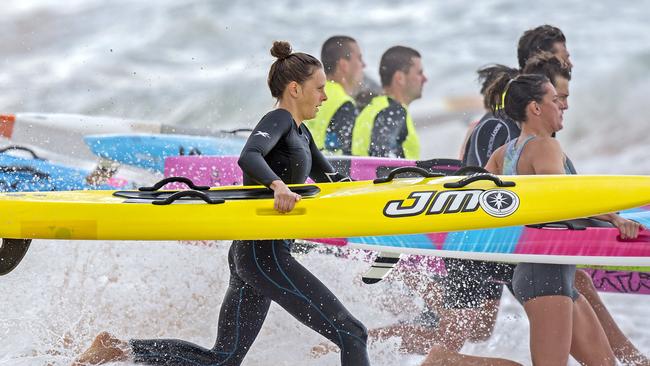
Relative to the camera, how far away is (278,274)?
3.40m


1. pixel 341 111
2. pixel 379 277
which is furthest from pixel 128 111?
pixel 379 277

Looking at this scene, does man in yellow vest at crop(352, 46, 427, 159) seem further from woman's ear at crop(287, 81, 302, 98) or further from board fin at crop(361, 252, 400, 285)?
woman's ear at crop(287, 81, 302, 98)

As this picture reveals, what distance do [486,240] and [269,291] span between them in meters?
1.32

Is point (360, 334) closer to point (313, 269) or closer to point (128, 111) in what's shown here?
point (313, 269)

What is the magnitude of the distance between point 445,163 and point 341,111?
1.25 meters

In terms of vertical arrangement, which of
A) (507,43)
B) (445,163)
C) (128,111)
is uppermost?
(507,43)

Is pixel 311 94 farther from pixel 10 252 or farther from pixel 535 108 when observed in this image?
pixel 10 252

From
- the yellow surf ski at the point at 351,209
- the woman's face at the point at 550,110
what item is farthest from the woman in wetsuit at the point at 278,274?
the woman's face at the point at 550,110

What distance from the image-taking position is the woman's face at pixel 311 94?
3.52 m

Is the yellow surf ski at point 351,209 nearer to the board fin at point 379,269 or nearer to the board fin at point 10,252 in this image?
the board fin at point 10,252

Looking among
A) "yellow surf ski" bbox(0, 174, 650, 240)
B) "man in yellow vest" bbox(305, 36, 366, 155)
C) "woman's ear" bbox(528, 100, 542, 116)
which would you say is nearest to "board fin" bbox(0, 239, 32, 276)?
"yellow surf ski" bbox(0, 174, 650, 240)

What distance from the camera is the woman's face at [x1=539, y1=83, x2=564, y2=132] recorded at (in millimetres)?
4016

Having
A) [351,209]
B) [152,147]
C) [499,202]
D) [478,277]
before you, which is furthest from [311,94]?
[152,147]

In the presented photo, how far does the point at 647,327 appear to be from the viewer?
6.36m
